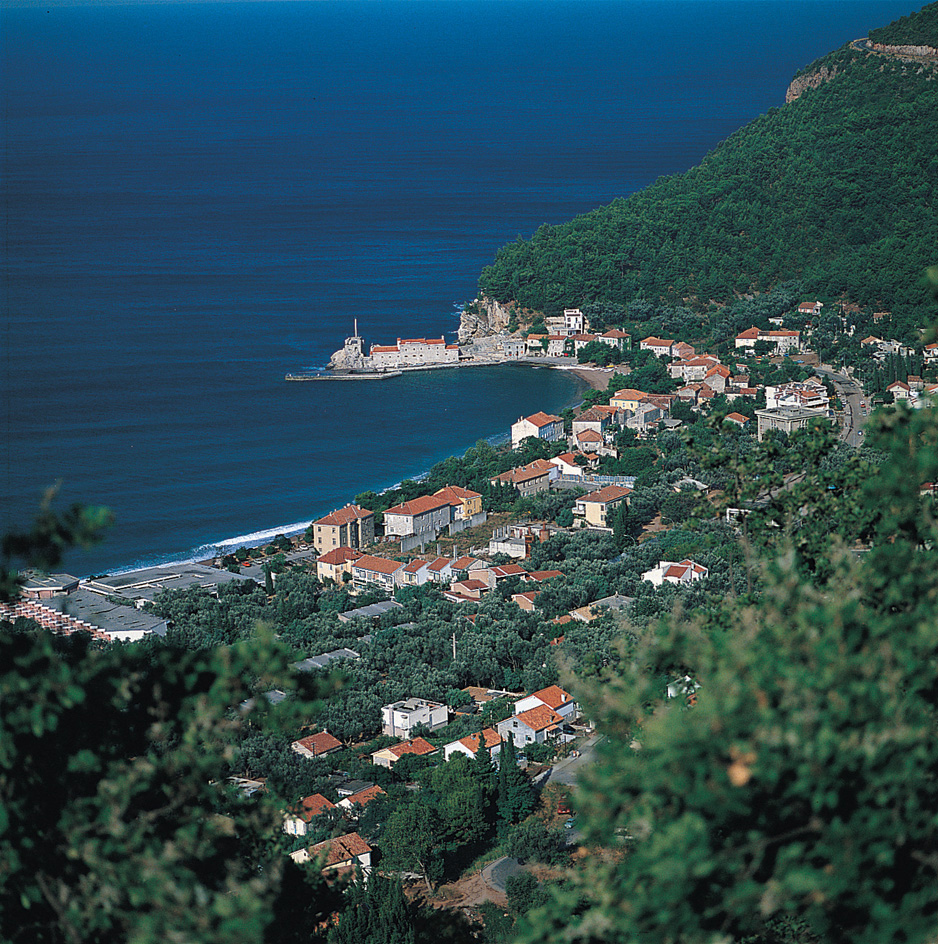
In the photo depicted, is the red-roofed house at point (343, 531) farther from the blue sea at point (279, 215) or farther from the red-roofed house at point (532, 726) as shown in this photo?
the red-roofed house at point (532, 726)

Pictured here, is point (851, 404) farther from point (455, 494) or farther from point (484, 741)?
point (484, 741)

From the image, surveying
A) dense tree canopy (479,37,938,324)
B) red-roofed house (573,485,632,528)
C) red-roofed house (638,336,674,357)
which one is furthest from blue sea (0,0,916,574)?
red-roofed house (573,485,632,528)

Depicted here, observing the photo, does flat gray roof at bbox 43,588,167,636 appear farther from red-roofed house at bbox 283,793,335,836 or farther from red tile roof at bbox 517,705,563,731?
red tile roof at bbox 517,705,563,731

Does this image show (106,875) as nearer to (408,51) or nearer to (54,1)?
(408,51)

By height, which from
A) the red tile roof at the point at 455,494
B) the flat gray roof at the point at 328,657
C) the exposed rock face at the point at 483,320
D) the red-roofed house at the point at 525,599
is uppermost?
the exposed rock face at the point at 483,320

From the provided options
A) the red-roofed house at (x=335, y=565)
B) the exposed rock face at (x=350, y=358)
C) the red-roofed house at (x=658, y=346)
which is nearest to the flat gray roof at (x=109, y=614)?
the red-roofed house at (x=335, y=565)

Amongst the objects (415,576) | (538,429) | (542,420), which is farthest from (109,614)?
(542,420)
